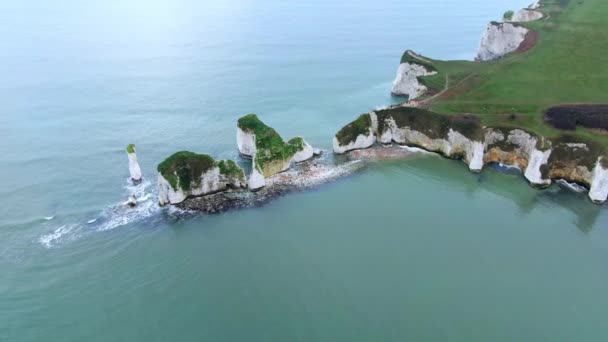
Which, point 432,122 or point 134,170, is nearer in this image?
point 134,170

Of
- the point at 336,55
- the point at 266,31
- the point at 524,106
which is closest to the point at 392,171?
the point at 524,106

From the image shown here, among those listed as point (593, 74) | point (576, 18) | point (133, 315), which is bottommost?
point (133, 315)

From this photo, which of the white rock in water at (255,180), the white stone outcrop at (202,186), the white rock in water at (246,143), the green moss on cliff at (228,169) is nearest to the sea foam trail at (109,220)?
the white stone outcrop at (202,186)

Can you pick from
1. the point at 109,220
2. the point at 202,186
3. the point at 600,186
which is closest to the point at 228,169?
the point at 202,186

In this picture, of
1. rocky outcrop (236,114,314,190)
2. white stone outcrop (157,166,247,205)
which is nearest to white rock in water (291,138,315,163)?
rocky outcrop (236,114,314,190)

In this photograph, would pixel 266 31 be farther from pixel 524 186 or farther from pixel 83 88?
pixel 524 186

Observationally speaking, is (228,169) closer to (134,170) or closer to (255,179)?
(255,179)

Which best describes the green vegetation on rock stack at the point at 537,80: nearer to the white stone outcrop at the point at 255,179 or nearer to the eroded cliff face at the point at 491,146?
the eroded cliff face at the point at 491,146
